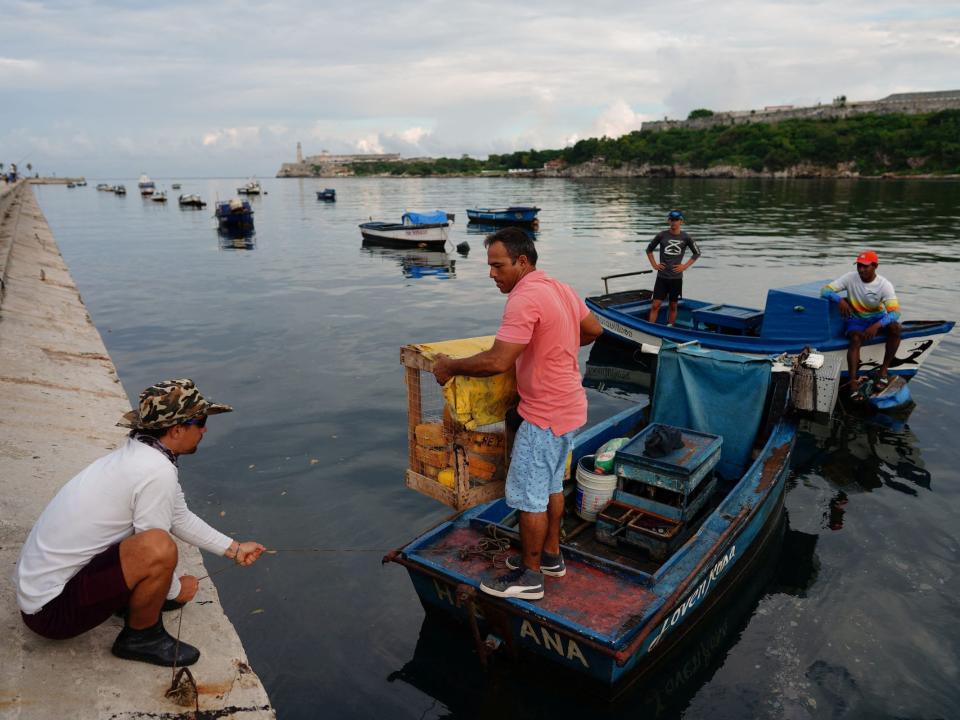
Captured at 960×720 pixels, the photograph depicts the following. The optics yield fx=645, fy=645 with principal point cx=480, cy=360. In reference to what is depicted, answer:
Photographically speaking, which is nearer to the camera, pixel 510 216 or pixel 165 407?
pixel 165 407

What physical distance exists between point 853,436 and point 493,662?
8.42m

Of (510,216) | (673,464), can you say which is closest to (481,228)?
(510,216)

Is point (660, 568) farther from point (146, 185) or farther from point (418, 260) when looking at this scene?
point (146, 185)

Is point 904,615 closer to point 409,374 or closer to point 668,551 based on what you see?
point 668,551

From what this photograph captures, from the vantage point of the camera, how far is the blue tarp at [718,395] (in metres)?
8.01

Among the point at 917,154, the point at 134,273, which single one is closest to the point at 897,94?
the point at 917,154

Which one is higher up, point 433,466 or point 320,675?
point 433,466

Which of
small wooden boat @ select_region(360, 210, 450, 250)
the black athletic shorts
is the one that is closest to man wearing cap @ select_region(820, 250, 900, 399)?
the black athletic shorts

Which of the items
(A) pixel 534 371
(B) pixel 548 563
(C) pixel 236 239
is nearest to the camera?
(A) pixel 534 371

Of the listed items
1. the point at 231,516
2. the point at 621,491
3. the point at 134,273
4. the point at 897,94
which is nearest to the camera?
the point at 621,491

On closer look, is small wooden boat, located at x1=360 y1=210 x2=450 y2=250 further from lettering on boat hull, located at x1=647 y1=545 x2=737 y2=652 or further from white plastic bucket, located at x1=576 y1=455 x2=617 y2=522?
lettering on boat hull, located at x1=647 y1=545 x2=737 y2=652

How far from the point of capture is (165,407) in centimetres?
386

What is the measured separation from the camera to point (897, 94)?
126750 millimetres

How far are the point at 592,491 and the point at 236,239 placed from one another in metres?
41.9
